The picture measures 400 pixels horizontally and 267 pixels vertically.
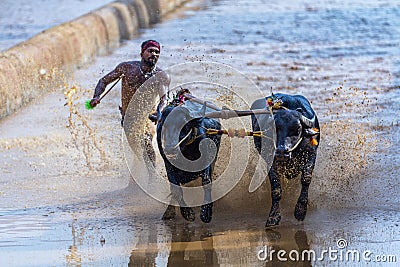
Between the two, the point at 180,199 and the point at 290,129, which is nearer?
the point at 290,129

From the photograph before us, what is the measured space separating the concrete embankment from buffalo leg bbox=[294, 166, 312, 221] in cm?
566

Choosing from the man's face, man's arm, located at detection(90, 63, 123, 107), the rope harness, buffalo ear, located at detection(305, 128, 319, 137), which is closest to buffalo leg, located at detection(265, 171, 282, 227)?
the rope harness

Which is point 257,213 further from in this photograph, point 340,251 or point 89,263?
point 89,263

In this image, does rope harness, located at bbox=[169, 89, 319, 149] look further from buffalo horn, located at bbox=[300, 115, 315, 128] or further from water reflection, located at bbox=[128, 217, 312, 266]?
water reflection, located at bbox=[128, 217, 312, 266]

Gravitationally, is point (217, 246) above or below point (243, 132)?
below

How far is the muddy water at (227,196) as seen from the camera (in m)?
6.59

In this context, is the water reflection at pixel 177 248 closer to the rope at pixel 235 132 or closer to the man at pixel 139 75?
the rope at pixel 235 132

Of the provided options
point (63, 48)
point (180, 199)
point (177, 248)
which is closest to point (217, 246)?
point (177, 248)

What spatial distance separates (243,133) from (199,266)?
1.20 meters

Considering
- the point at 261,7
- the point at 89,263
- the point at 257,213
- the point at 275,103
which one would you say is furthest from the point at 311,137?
the point at 261,7

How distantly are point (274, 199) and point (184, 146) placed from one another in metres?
0.85

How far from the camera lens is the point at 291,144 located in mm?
6938

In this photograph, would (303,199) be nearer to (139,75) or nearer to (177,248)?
(177,248)

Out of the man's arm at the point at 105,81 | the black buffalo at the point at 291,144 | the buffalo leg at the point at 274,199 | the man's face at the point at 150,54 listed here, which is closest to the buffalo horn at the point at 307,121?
the black buffalo at the point at 291,144
